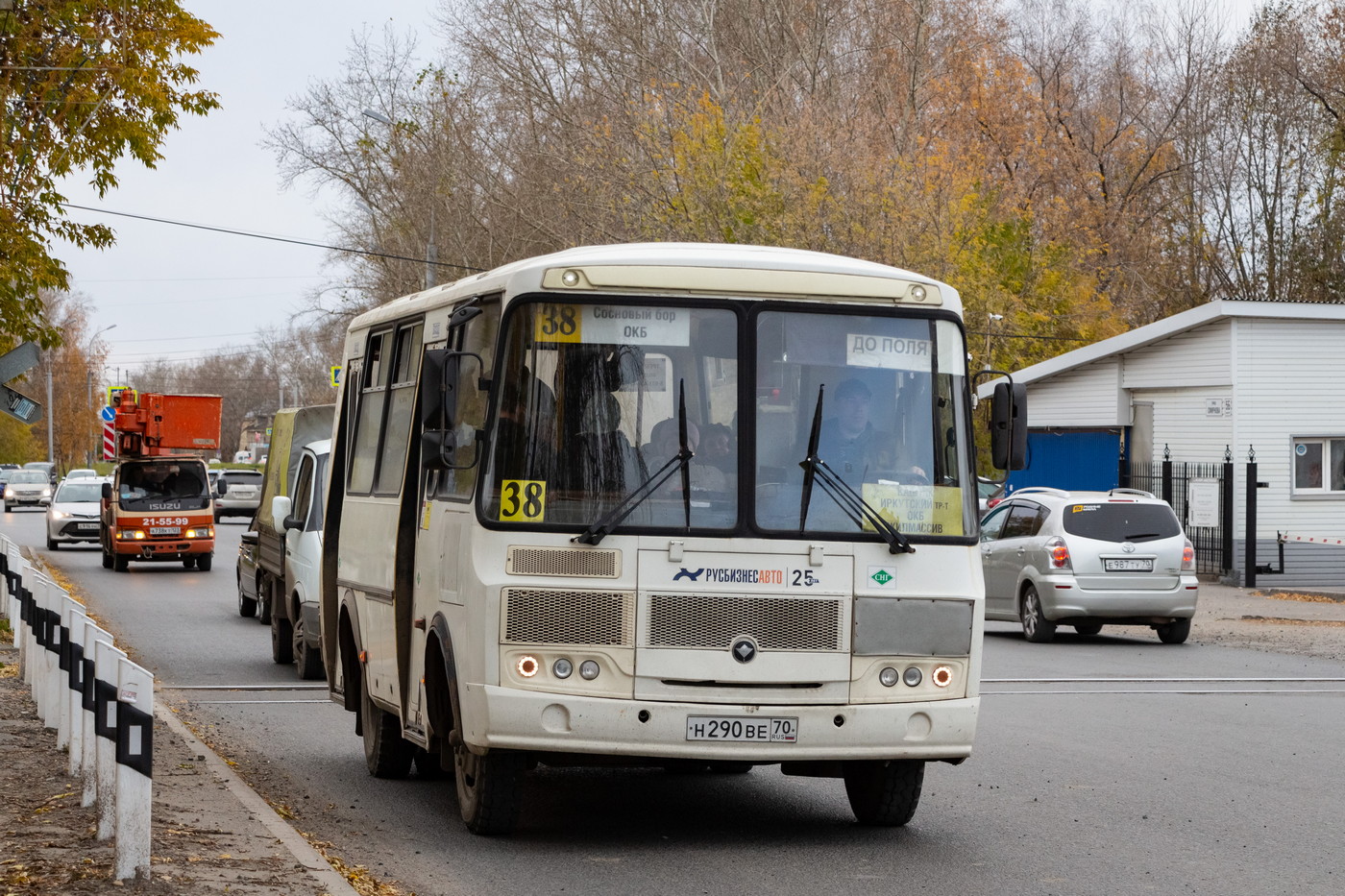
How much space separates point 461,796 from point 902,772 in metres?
2.11

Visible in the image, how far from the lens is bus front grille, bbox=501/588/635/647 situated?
784 cm

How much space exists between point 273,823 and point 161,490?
975 inches

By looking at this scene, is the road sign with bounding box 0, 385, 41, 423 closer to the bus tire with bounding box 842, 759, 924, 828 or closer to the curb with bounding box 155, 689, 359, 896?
the curb with bounding box 155, 689, 359, 896

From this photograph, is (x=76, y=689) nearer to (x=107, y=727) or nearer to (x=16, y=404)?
(x=107, y=727)

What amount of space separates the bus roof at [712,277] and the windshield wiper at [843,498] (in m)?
0.75

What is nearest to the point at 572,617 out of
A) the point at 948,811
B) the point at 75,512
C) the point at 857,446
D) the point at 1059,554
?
the point at 857,446

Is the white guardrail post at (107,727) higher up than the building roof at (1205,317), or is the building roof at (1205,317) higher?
the building roof at (1205,317)

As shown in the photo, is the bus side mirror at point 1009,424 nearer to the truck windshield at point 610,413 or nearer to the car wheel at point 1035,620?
the truck windshield at point 610,413

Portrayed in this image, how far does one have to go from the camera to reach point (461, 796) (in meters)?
8.76

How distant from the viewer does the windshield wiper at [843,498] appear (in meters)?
8.05

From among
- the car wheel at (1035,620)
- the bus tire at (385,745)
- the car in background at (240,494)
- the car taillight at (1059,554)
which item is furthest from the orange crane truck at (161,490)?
the bus tire at (385,745)

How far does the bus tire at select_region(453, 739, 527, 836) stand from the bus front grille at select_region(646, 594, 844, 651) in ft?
2.94

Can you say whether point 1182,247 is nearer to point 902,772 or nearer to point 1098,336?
point 1098,336

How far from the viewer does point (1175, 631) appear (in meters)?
20.6
